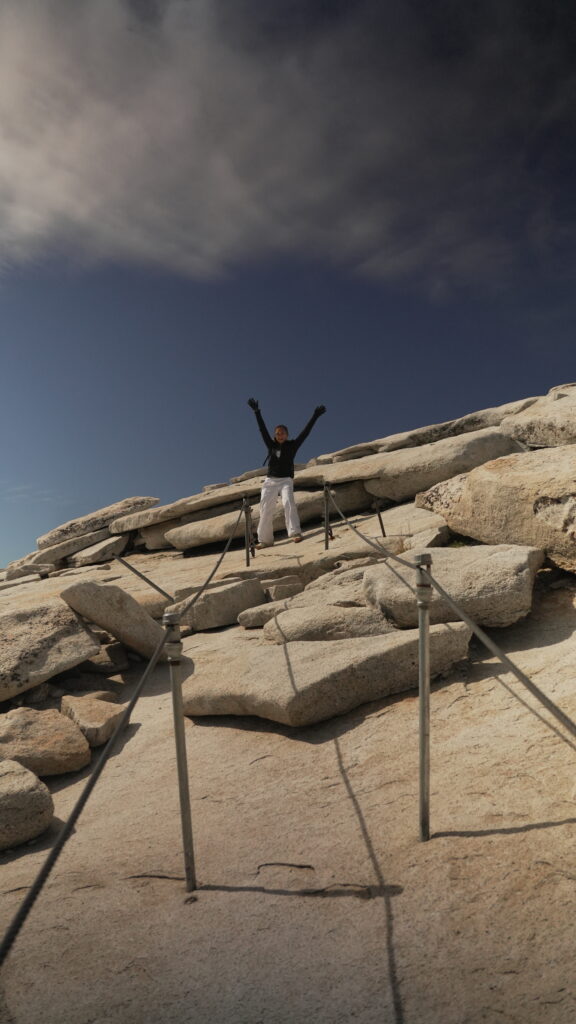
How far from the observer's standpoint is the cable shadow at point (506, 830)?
165 inches

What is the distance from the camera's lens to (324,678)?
6.47 m

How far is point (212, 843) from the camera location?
191 inches

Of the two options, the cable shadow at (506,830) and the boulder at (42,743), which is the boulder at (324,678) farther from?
the cable shadow at (506,830)

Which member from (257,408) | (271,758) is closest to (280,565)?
(257,408)

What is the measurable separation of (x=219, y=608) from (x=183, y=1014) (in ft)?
23.6

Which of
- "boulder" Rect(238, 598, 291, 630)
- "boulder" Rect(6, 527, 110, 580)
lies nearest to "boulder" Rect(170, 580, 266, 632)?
"boulder" Rect(238, 598, 291, 630)

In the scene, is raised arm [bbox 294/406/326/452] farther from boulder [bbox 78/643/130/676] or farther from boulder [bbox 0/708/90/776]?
boulder [bbox 0/708/90/776]

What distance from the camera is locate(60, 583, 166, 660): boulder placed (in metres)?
9.23

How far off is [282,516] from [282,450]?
99.9 inches

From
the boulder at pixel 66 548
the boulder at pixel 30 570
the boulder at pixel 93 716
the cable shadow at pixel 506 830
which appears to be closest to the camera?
the cable shadow at pixel 506 830

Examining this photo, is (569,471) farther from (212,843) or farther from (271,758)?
(212,843)

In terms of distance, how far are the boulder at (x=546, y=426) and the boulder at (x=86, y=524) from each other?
13.1 m

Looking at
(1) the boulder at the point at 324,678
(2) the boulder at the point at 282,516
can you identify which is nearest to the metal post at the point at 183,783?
(1) the boulder at the point at 324,678

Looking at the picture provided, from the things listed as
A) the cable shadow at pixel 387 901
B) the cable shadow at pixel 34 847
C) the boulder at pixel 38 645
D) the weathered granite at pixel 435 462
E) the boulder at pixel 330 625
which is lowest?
the cable shadow at pixel 34 847
